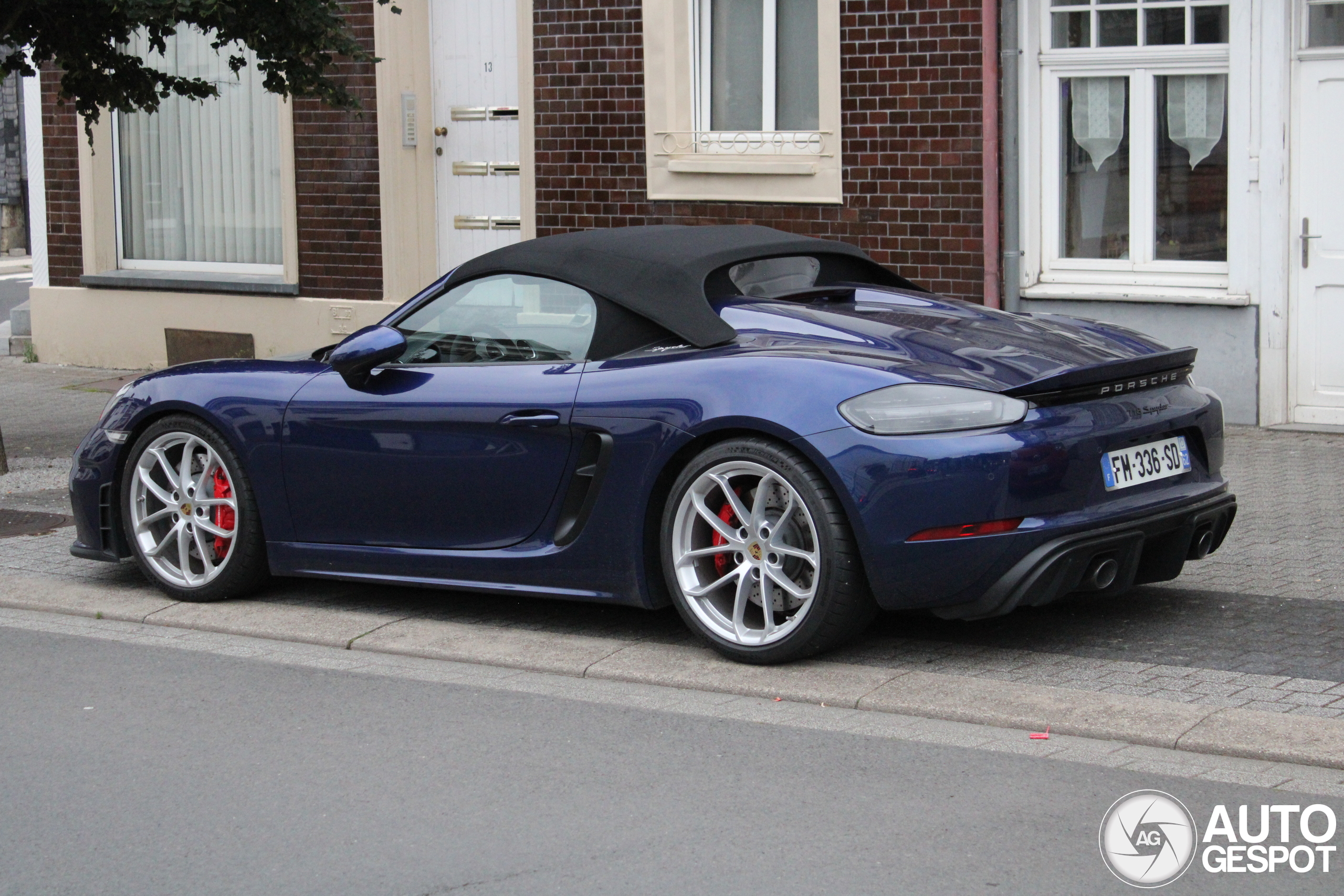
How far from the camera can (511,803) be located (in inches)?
180

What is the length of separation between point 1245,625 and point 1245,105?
5.46 metres

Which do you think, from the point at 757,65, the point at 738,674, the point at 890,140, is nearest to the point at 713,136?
the point at 757,65

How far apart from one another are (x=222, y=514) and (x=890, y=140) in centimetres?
618

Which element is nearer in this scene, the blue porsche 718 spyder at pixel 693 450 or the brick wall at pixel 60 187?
the blue porsche 718 spyder at pixel 693 450

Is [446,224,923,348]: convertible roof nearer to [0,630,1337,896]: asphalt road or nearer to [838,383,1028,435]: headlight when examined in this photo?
[838,383,1028,435]: headlight

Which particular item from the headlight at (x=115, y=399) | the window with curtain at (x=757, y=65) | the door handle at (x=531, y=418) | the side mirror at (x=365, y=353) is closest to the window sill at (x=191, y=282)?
the window with curtain at (x=757, y=65)

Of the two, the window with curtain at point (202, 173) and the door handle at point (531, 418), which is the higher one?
the window with curtain at point (202, 173)

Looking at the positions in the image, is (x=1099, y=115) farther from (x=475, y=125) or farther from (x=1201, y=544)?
(x=1201, y=544)

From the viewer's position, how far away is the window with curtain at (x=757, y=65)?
40.2ft

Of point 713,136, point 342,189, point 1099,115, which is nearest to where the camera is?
point 1099,115

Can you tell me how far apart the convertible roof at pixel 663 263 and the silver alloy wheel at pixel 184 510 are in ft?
4.06

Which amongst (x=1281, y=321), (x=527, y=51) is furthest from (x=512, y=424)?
(x=527, y=51)

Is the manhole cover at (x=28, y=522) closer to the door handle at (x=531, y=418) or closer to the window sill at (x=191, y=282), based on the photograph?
the door handle at (x=531, y=418)

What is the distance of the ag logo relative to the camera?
3965 mm
